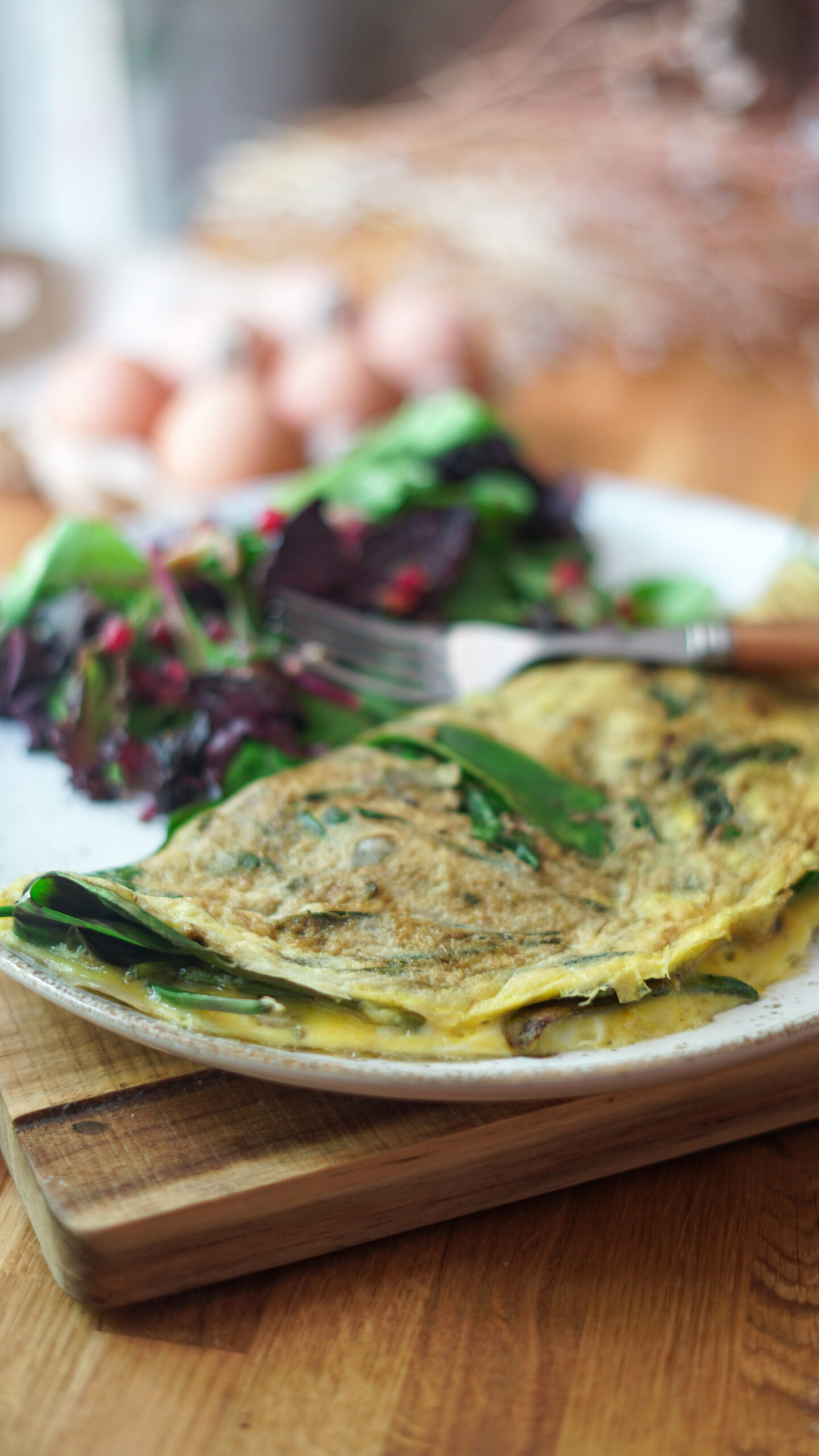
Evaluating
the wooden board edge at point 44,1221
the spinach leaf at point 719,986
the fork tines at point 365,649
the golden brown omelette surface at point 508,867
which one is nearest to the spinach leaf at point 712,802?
the golden brown omelette surface at point 508,867

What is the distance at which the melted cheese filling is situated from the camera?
109 centimetres

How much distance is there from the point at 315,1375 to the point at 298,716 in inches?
37.5

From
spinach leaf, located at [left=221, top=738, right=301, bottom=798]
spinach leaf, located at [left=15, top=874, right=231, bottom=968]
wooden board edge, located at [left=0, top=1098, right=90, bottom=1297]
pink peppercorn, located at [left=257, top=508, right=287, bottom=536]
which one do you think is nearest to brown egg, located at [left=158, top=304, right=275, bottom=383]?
pink peppercorn, located at [left=257, top=508, right=287, bottom=536]

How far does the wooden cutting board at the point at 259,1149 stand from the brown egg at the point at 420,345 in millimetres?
2131

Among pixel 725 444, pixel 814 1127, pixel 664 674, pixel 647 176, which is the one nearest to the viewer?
pixel 814 1127

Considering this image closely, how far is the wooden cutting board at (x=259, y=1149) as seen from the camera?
1.10 meters

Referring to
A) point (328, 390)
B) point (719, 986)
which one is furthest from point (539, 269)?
point (719, 986)

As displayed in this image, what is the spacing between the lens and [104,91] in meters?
5.45

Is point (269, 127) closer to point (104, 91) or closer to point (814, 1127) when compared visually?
point (104, 91)

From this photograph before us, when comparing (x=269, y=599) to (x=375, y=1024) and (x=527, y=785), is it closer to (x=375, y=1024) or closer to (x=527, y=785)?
(x=527, y=785)

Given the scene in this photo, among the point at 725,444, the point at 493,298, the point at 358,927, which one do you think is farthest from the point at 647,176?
the point at 358,927

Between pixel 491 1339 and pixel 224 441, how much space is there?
1970 mm

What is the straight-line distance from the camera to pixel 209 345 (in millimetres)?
2803

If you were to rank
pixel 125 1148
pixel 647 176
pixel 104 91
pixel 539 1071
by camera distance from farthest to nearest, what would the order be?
pixel 104 91
pixel 647 176
pixel 125 1148
pixel 539 1071
